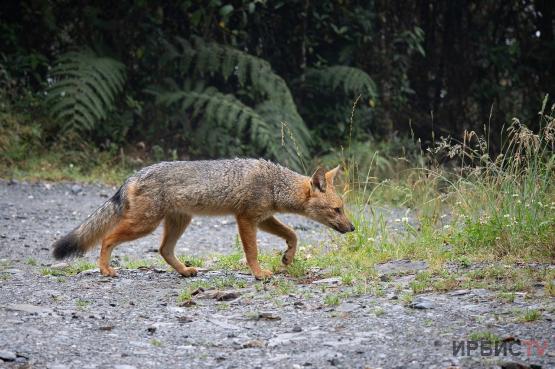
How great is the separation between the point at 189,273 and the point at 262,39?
29.1ft

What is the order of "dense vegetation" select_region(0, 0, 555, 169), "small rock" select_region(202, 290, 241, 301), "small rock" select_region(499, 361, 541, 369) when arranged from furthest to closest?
"dense vegetation" select_region(0, 0, 555, 169)
"small rock" select_region(202, 290, 241, 301)
"small rock" select_region(499, 361, 541, 369)

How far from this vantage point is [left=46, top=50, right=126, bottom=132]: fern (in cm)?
1201

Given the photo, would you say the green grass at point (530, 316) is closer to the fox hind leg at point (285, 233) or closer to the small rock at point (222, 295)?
the small rock at point (222, 295)

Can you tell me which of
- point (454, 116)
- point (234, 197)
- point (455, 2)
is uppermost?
point (455, 2)

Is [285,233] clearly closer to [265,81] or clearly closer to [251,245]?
[251,245]

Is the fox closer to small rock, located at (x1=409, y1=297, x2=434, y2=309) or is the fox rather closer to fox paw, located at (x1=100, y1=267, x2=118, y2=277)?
fox paw, located at (x1=100, y1=267, x2=118, y2=277)

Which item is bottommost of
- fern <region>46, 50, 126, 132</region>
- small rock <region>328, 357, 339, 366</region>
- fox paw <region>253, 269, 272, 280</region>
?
fox paw <region>253, 269, 272, 280</region>

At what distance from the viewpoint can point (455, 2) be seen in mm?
15266

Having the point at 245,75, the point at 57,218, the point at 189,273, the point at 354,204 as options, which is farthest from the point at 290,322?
the point at 245,75

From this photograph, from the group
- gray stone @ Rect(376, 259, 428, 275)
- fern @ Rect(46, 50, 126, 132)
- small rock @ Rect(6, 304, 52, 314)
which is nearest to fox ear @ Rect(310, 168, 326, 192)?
gray stone @ Rect(376, 259, 428, 275)

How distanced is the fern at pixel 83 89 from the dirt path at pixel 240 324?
5.44m

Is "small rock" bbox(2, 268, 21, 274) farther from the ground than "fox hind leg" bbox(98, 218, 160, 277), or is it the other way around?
"fox hind leg" bbox(98, 218, 160, 277)

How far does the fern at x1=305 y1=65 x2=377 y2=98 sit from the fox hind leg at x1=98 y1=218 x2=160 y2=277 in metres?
7.18

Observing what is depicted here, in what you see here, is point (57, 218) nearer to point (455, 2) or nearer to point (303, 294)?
point (303, 294)
